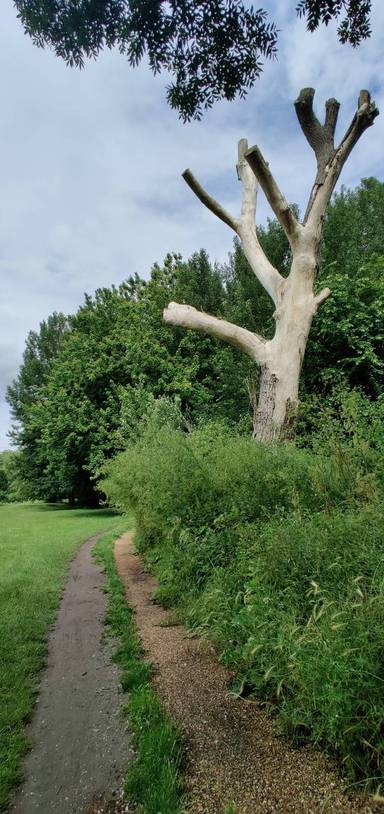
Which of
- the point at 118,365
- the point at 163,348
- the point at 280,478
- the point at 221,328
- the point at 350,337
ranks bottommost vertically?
the point at 280,478

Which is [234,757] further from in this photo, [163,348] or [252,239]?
[163,348]

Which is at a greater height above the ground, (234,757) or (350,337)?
(350,337)

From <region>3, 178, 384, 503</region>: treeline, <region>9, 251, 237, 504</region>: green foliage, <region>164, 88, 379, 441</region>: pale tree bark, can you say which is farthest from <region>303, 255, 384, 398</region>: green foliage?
<region>9, 251, 237, 504</region>: green foliage

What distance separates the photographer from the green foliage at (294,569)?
68.9 inches

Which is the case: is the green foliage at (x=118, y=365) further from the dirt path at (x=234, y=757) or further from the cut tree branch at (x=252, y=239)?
the dirt path at (x=234, y=757)

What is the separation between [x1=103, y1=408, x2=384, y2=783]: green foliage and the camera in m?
1.75

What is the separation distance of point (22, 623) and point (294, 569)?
3.27 metres

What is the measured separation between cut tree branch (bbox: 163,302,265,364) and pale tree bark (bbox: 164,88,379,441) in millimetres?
15

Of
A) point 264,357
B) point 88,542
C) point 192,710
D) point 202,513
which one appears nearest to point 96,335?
point 88,542

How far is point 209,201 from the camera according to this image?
641 cm

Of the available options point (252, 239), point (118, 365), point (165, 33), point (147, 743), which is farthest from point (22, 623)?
point (118, 365)

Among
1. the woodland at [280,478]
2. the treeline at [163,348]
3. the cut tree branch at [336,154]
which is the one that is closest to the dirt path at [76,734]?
the woodland at [280,478]

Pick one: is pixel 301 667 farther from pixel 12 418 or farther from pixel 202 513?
pixel 12 418

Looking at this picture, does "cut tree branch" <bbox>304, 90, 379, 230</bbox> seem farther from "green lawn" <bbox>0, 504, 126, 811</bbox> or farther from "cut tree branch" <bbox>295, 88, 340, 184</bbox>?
"green lawn" <bbox>0, 504, 126, 811</bbox>
